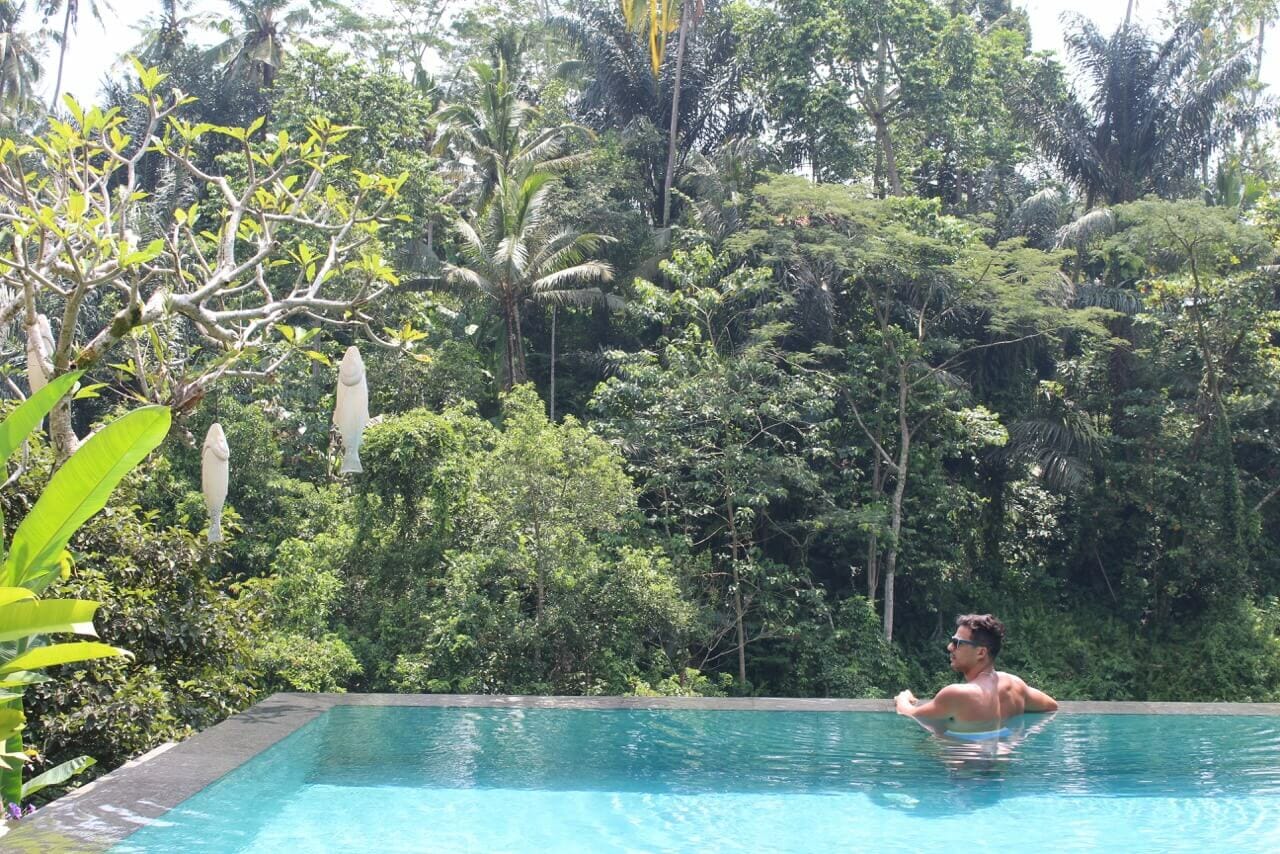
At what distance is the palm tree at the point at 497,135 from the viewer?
19.0 metres

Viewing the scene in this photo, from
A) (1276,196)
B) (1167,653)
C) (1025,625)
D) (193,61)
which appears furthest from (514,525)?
(193,61)

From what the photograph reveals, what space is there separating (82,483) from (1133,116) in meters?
18.4

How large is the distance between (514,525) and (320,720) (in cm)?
580

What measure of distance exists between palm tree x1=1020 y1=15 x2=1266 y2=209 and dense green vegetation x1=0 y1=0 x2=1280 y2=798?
0.21 feet

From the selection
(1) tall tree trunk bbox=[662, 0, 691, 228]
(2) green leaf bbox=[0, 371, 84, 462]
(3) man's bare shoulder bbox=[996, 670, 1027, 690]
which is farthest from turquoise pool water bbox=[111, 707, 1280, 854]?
(1) tall tree trunk bbox=[662, 0, 691, 228]

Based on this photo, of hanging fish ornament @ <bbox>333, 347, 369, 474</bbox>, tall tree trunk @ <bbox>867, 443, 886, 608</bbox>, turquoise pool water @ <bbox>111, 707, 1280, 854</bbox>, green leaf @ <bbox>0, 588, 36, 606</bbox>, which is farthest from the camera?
tall tree trunk @ <bbox>867, 443, 886, 608</bbox>

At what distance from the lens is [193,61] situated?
2438 centimetres

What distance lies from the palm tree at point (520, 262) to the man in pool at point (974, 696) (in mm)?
11628

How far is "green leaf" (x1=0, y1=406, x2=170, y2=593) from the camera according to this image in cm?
308

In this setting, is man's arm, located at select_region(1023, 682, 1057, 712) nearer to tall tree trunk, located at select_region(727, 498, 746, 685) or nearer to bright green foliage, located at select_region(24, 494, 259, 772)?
bright green foliage, located at select_region(24, 494, 259, 772)

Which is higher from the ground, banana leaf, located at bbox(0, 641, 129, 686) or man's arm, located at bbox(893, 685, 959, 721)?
banana leaf, located at bbox(0, 641, 129, 686)

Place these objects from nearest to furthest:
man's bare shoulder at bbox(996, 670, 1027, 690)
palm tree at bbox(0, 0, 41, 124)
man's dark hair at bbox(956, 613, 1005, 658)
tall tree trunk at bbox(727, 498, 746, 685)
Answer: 1. man's dark hair at bbox(956, 613, 1005, 658)
2. man's bare shoulder at bbox(996, 670, 1027, 690)
3. tall tree trunk at bbox(727, 498, 746, 685)
4. palm tree at bbox(0, 0, 41, 124)

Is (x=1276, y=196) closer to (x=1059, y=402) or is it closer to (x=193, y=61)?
(x=1059, y=402)

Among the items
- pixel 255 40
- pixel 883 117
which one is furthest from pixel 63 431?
pixel 255 40
